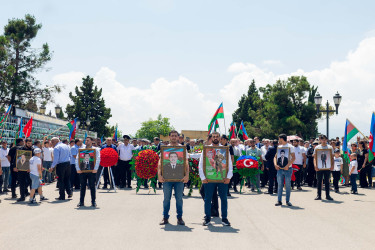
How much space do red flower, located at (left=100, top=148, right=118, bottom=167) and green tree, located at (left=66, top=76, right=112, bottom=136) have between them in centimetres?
6340

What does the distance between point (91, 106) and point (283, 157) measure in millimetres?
70808

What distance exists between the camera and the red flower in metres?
16.8

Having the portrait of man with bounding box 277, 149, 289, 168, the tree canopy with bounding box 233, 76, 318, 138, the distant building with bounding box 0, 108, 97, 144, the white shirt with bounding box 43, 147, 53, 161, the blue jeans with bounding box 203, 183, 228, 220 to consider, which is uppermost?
the tree canopy with bounding box 233, 76, 318, 138

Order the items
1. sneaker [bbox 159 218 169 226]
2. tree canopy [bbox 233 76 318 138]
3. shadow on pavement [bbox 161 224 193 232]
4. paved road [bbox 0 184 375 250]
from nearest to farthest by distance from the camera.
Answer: paved road [bbox 0 184 375 250] < shadow on pavement [bbox 161 224 193 232] < sneaker [bbox 159 218 169 226] < tree canopy [bbox 233 76 318 138]

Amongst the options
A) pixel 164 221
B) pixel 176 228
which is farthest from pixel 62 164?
pixel 176 228

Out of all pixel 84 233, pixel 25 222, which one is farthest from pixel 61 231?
pixel 25 222

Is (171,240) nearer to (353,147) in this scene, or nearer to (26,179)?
(26,179)

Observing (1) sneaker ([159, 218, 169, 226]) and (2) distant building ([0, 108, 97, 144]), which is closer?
(1) sneaker ([159, 218, 169, 226])

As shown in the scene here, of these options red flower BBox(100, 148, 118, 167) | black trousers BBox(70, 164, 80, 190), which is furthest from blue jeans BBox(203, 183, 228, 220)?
black trousers BBox(70, 164, 80, 190)

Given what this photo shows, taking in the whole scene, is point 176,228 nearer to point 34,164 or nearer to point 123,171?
point 34,164

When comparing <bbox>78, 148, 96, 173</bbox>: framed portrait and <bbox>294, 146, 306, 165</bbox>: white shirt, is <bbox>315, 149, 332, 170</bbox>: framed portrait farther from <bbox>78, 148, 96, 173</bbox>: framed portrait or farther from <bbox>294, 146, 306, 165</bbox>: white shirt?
<bbox>78, 148, 96, 173</bbox>: framed portrait

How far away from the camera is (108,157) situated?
16.9 m

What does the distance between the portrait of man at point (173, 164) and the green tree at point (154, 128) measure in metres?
123

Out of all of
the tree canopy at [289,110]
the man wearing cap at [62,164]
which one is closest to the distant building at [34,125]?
the man wearing cap at [62,164]
